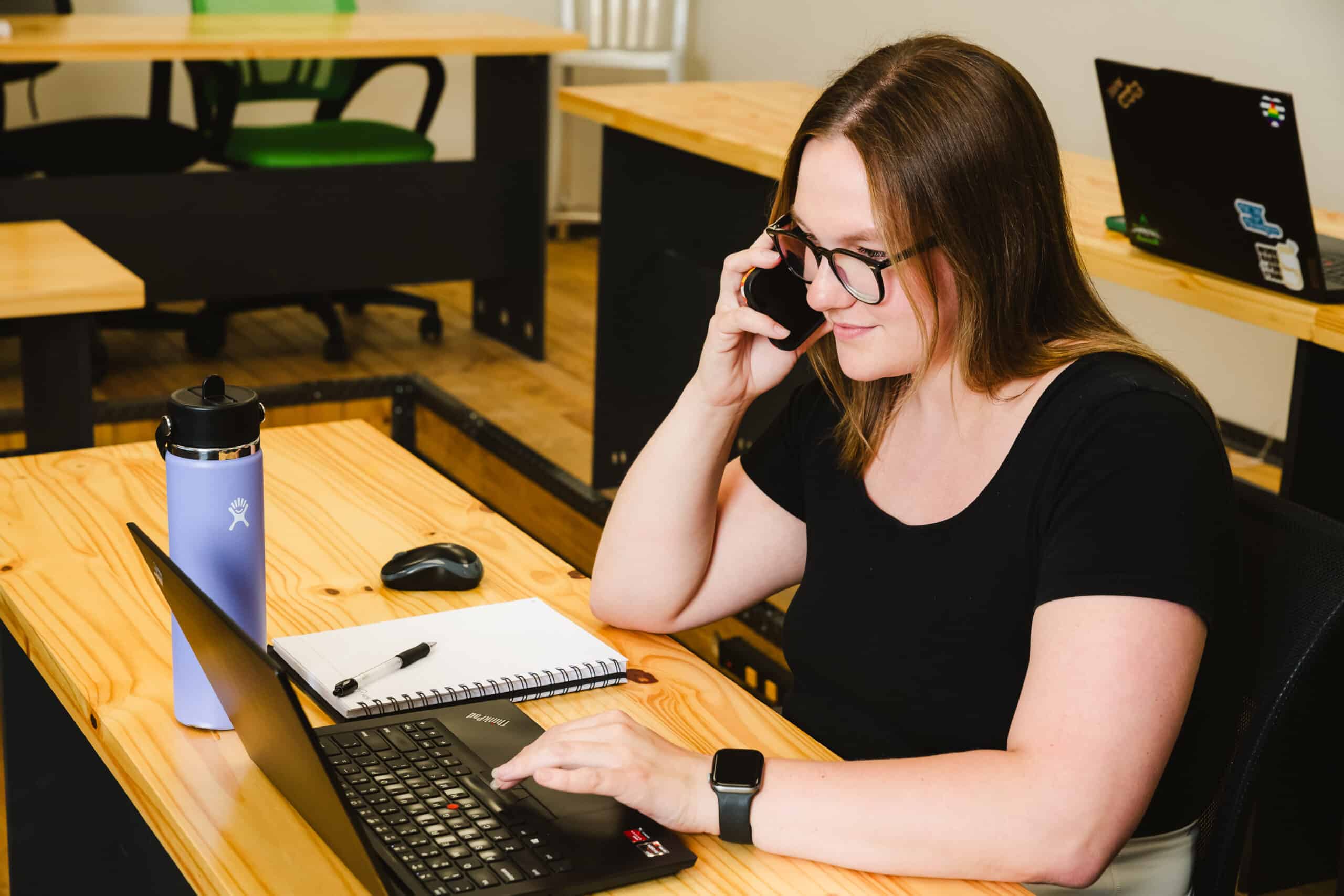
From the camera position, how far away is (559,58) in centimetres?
548

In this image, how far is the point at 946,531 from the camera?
1.16 metres

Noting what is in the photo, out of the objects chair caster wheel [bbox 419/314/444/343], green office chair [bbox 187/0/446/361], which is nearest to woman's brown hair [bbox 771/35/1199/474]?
green office chair [bbox 187/0/446/361]

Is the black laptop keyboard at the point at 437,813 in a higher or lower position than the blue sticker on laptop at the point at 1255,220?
lower

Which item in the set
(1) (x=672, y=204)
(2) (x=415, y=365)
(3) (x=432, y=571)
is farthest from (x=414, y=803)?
(2) (x=415, y=365)

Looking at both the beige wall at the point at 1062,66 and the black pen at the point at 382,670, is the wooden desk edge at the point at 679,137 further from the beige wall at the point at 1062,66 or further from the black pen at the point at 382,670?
the black pen at the point at 382,670

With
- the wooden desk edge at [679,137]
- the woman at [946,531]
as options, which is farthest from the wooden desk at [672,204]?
the woman at [946,531]

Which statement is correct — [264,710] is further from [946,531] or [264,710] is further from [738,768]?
[946,531]

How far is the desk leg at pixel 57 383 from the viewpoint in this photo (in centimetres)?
235

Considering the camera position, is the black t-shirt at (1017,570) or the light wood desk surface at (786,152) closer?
the black t-shirt at (1017,570)

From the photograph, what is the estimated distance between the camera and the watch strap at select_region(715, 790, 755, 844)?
0.94m

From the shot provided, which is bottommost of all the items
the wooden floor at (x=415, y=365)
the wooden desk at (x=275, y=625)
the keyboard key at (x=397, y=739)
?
the wooden floor at (x=415, y=365)

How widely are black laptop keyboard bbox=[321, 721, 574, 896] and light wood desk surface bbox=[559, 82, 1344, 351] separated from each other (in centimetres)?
129

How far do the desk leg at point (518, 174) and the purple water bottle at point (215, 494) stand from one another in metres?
3.26

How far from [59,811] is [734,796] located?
33.5 inches
